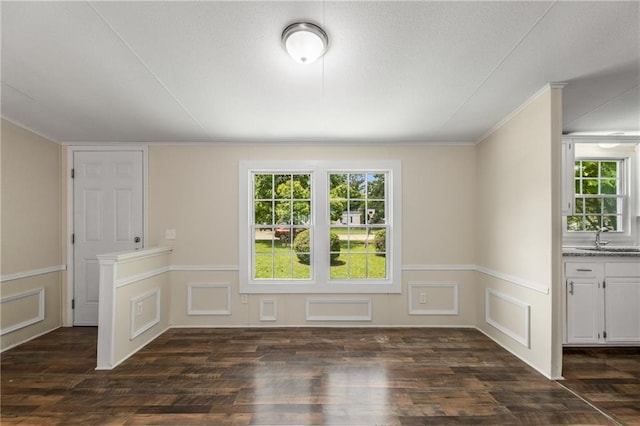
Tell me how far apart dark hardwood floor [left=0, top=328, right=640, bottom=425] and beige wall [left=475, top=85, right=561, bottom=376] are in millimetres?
317

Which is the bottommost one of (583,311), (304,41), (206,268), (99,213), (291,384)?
(291,384)

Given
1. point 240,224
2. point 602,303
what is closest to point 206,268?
point 240,224

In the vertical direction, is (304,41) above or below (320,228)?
above

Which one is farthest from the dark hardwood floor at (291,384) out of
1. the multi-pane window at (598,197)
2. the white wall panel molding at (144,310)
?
the multi-pane window at (598,197)

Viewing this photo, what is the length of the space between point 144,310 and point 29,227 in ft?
5.36

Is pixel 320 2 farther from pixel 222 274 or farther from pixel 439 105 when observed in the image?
pixel 222 274

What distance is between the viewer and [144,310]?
3.37 metres

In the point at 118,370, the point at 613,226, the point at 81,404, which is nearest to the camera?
the point at 81,404

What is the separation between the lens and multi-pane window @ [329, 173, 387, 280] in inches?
162

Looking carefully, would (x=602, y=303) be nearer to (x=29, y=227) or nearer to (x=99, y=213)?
(x=99, y=213)

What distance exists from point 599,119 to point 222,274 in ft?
15.0

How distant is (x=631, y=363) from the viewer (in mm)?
2867

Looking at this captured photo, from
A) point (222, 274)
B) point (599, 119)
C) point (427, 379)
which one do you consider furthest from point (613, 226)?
point (222, 274)

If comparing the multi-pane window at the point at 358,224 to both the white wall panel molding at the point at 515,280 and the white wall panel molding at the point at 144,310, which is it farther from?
the white wall panel molding at the point at 144,310
